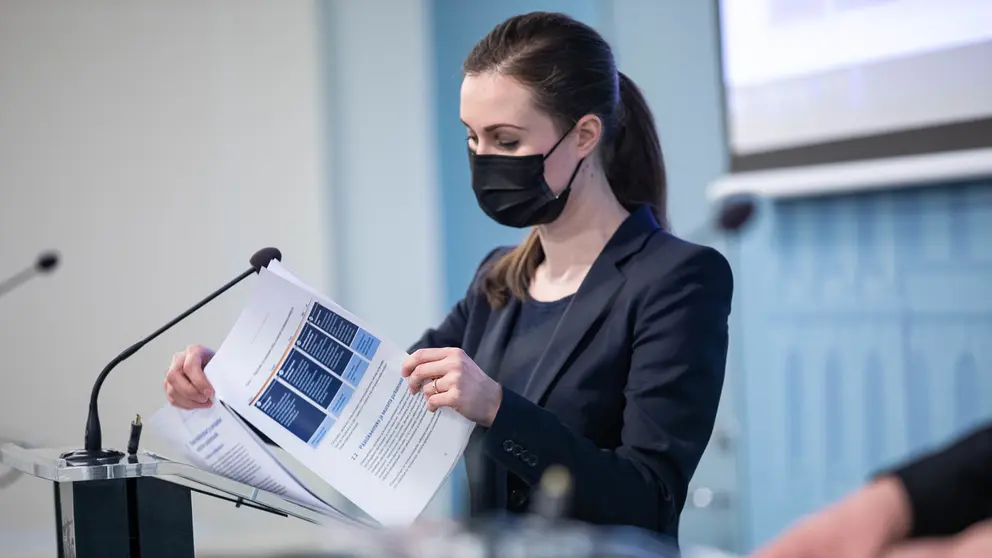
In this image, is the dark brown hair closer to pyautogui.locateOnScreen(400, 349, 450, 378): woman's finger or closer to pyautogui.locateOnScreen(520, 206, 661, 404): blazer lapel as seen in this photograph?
pyautogui.locateOnScreen(520, 206, 661, 404): blazer lapel

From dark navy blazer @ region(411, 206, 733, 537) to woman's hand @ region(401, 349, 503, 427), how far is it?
0.05m

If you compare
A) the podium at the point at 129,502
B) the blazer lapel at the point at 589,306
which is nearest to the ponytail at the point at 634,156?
the blazer lapel at the point at 589,306

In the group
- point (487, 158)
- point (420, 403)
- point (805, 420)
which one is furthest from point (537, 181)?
point (805, 420)

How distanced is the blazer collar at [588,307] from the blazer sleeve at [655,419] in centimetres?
8

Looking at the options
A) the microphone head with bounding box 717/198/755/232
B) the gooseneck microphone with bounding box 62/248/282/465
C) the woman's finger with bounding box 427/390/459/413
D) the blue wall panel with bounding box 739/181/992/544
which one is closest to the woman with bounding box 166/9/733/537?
the woman's finger with bounding box 427/390/459/413

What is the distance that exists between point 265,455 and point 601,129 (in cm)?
71

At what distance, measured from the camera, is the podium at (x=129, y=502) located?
1.16m

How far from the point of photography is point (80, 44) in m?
3.95

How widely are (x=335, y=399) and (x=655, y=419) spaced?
42 centimetres

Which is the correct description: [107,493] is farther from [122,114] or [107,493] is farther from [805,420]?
[122,114]

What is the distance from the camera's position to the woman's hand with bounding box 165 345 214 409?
4.45 ft

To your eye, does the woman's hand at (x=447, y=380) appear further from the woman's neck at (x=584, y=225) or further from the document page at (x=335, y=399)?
the woman's neck at (x=584, y=225)

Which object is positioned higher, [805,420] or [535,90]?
[535,90]

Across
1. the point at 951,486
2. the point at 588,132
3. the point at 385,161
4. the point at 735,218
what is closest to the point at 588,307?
the point at 588,132
